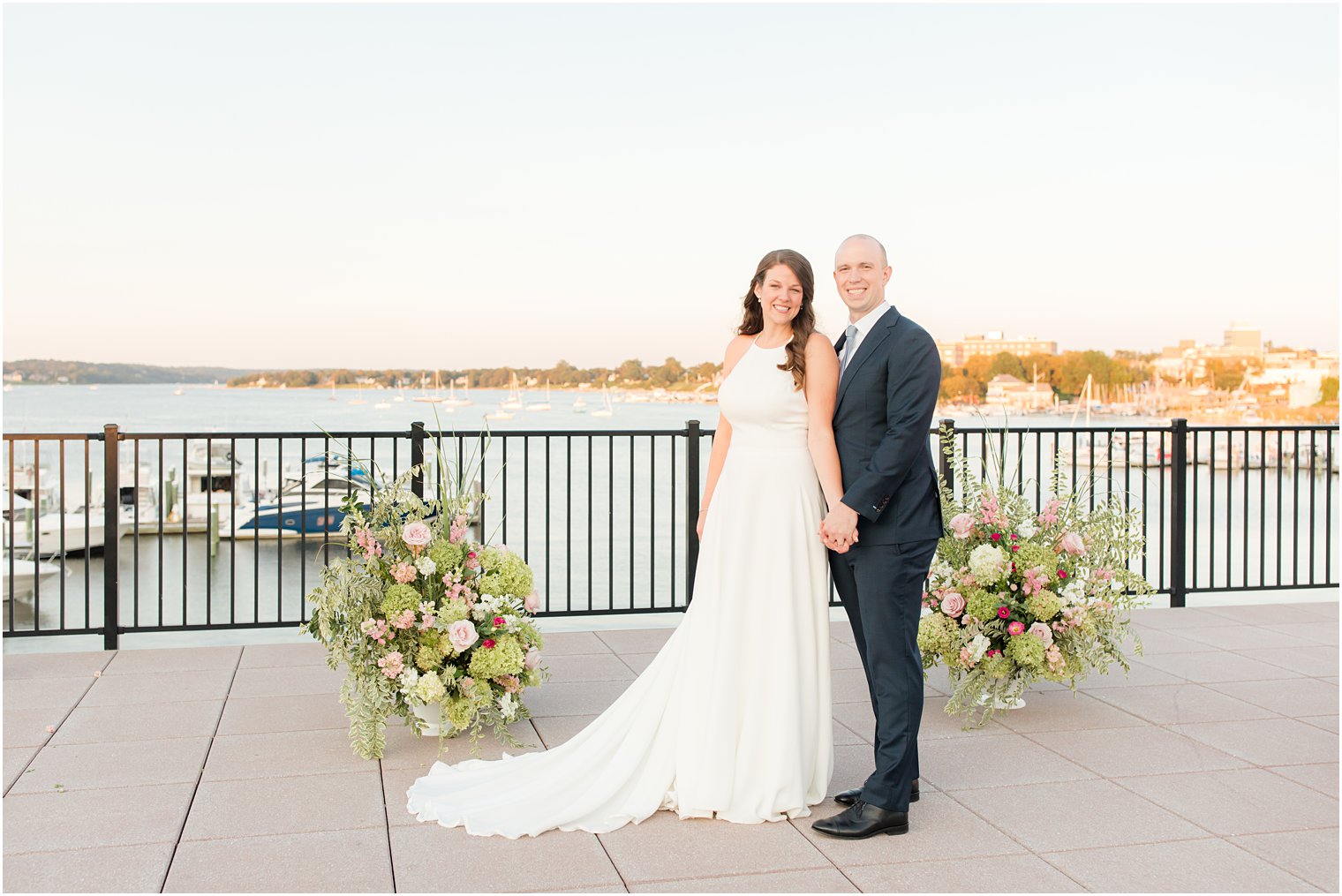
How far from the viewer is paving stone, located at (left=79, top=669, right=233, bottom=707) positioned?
14.8 feet

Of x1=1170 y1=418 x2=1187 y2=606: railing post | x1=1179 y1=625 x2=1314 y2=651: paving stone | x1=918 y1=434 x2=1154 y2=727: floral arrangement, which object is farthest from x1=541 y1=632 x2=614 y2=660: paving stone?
x1=1170 y1=418 x2=1187 y2=606: railing post

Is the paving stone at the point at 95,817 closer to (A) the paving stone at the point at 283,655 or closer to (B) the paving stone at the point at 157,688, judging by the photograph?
(B) the paving stone at the point at 157,688

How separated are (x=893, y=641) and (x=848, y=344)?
907mm

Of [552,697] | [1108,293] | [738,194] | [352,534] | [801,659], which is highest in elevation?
[738,194]

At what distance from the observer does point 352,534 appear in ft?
13.5

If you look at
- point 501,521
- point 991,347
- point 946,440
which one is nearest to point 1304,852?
point 946,440

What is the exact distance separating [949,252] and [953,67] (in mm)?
10532

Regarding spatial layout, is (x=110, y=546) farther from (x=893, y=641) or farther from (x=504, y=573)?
(x=893, y=641)

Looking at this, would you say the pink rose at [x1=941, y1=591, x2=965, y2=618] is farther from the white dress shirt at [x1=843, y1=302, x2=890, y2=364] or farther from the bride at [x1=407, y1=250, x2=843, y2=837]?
the white dress shirt at [x1=843, y1=302, x2=890, y2=364]

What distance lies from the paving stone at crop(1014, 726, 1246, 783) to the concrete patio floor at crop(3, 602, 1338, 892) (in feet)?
0.04

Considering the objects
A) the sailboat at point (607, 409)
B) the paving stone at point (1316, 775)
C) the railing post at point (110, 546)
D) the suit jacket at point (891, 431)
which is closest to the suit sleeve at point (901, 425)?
the suit jacket at point (891, 431)

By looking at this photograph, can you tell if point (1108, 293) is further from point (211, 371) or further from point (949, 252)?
point (211, 371)

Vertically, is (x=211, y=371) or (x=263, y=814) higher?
(x=211, y=371)

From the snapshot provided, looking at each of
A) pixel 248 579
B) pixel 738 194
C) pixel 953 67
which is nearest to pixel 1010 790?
pixel 248 579
